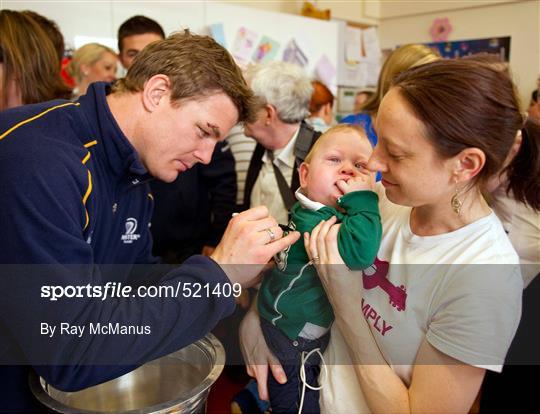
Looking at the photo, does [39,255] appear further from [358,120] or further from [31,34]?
[358,120]

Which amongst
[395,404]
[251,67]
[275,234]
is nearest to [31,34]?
[251,67]

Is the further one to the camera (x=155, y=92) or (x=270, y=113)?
(x=270, y=113)

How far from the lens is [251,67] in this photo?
6.59ft

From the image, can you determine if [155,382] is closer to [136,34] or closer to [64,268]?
[64,268]

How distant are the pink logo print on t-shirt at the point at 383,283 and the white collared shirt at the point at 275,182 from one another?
27.2 inches

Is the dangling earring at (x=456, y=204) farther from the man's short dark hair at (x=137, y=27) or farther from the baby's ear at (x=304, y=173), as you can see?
the man's short dark hair at (x=137, y=27)

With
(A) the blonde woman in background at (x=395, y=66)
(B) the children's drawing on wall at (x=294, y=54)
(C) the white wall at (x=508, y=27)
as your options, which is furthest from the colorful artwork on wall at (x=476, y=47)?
(A) the blonde woman in background at (x=395, y=66)

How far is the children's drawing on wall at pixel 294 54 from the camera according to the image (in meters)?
3.53

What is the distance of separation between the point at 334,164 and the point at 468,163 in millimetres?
380

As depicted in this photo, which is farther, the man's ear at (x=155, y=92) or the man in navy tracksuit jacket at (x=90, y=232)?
the man's ear at (x=155, y=92)

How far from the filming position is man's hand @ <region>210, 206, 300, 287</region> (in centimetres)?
95

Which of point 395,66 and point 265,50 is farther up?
point 265,50

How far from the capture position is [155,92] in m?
1.05

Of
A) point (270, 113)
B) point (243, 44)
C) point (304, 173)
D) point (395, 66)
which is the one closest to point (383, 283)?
point (304, 173)
